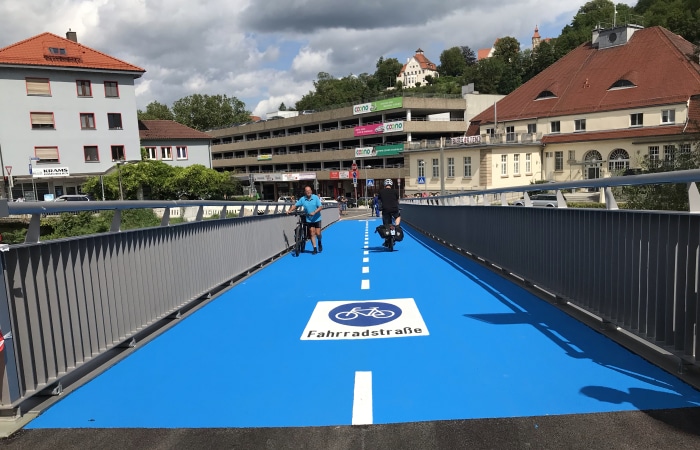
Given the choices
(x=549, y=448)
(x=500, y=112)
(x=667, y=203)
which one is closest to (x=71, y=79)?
(x=500, y=112)

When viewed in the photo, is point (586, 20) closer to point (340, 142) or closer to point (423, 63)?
point (340, 142)

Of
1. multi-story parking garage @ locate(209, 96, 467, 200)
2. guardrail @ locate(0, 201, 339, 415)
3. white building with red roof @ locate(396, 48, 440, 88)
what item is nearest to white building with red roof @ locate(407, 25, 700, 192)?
multi-story parking garage @ locate(209, 96, 467, 200)

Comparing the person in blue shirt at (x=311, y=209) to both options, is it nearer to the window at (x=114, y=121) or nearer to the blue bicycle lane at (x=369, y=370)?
the blue bicycle lane at (x=369, y=370)

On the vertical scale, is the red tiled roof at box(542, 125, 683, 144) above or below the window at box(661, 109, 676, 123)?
below

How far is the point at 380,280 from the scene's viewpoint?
858 centimetres

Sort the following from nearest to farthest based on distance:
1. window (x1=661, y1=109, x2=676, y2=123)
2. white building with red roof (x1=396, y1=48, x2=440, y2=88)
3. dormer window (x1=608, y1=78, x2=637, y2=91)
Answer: window (x1=661, y1=109, x2=676, y2=123)
dormer window (x1=608, y1=78, x2=637, y2=91)
white building with red roof (x1=396, y1=48, x2=440, y2=88)

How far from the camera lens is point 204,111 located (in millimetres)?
113688

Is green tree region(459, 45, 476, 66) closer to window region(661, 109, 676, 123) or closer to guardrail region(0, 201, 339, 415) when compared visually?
window region(661, 109, 676, 123)

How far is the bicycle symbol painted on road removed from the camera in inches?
228

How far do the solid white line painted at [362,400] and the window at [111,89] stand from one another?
172 feet

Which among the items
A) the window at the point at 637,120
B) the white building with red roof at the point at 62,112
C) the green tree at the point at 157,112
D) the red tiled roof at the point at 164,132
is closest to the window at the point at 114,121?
the white building with red roof at the point at 62,112

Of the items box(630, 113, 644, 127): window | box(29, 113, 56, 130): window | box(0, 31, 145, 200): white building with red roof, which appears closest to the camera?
box(0, 31, 145, 200): white building with red roof

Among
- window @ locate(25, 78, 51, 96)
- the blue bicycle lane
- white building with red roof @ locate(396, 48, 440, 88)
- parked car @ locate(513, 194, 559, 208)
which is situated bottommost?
the blue bicycle lane

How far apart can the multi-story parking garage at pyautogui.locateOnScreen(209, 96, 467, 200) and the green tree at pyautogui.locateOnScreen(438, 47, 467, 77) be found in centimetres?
7665
